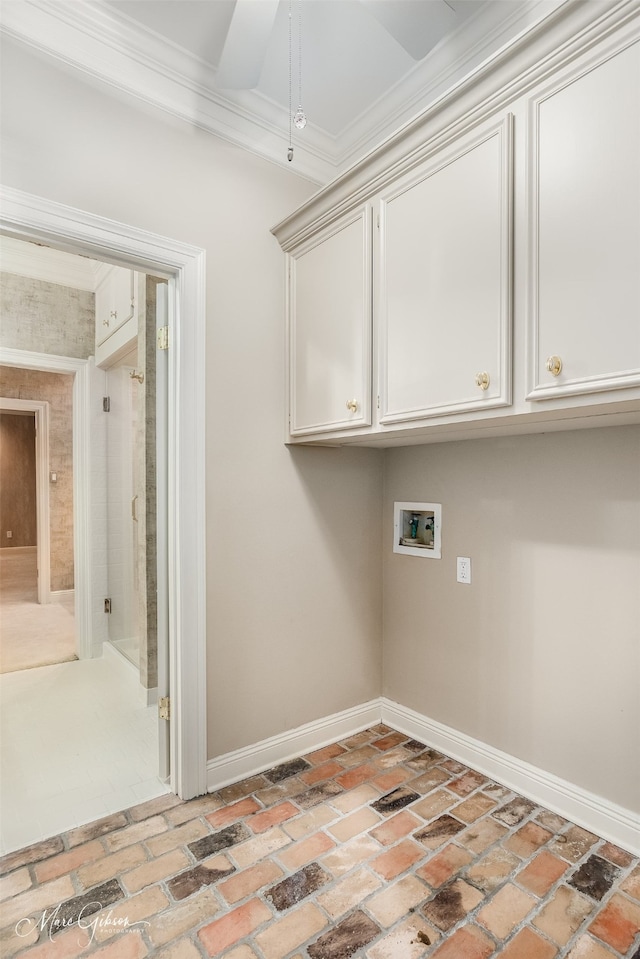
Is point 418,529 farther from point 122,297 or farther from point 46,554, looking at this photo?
point 46,554

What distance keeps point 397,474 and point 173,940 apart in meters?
1.86

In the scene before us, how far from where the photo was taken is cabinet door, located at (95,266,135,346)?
3049 mm

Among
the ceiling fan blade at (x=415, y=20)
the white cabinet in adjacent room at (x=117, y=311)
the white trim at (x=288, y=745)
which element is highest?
the ceiling fan blade at (x=415, y=20)

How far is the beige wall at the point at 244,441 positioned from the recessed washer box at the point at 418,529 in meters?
0.16

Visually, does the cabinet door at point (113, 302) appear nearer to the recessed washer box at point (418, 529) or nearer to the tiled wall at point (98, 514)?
the tiled wall at point (98, 514)

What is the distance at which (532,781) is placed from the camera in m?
1.90

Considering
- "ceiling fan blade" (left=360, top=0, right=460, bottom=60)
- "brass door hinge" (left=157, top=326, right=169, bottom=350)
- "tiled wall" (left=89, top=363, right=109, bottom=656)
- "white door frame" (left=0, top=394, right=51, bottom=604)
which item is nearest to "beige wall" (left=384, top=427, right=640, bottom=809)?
"brass door hinge" (left=157, top=326, right=169, bottom=350)

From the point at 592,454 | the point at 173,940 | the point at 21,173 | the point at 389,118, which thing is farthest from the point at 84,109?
the point at 173,940

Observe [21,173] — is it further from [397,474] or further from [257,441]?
[397,474]

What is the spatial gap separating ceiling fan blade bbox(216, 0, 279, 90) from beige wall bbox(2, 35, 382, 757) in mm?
280

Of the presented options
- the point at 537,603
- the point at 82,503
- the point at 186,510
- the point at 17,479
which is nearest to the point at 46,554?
the point at 82,503

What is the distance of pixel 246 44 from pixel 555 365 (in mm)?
1402

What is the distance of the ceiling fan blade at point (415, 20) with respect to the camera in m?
1.52

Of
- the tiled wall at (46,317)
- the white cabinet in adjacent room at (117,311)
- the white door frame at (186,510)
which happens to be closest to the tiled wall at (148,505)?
the white cabinet in adjacent room at (117,311)
